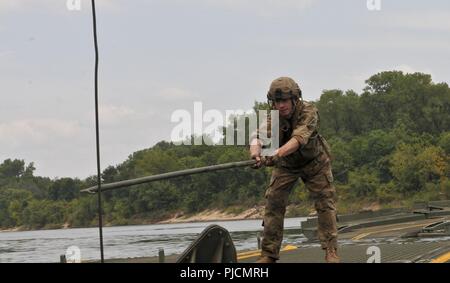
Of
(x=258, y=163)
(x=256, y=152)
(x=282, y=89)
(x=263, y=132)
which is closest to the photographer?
(x=258, y=163)

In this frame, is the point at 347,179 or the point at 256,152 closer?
the point at 256,152

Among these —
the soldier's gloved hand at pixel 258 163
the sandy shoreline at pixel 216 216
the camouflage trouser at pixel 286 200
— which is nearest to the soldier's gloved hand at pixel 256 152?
the soldier's gloved hand at pixel 258 163

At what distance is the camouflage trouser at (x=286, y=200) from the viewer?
20.7 feet

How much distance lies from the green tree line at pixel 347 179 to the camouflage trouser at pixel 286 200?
6473 cm

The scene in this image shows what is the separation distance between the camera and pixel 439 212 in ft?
52.2

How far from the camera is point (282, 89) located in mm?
5742

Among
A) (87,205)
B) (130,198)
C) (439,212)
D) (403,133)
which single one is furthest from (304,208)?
(439,212)

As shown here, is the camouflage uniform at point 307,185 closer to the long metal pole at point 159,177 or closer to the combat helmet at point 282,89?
the combat helmet at point 282,89

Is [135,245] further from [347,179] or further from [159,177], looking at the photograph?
[159,177]

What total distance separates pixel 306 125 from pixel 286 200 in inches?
28.9

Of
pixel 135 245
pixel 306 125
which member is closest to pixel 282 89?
pixel 306 125

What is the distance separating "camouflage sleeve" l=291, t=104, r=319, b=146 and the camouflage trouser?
0.45 metres

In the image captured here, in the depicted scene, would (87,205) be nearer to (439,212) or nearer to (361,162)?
(361,162)

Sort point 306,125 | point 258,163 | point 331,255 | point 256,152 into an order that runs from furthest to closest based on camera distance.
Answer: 1. point 331,255
2. point 306,125
3. point 256,152
4. point 258,163
